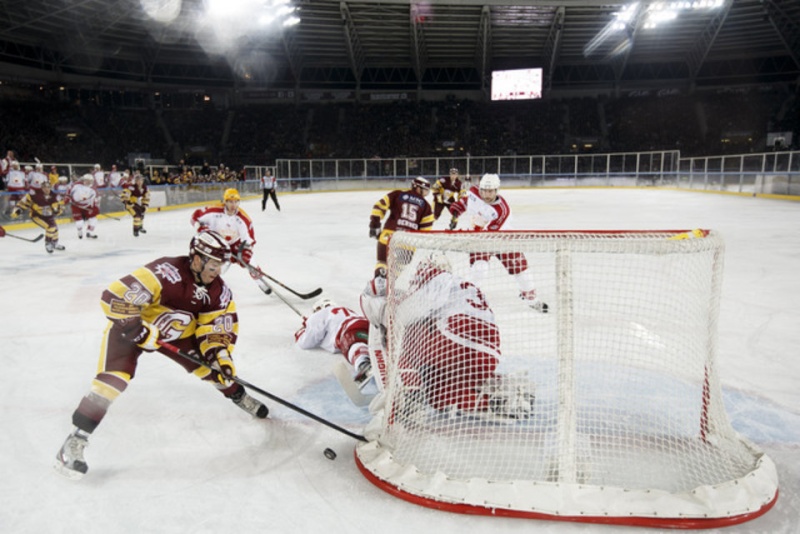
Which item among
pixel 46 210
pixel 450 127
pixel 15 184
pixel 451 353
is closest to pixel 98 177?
pixel 15 184

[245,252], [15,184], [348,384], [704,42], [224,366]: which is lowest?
[348,384]

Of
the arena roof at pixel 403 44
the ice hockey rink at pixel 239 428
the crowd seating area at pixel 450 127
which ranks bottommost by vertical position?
the ice hockey rink at pixel 239 428

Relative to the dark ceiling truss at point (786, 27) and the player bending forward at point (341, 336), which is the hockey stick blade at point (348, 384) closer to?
the player bending forward at point (341, 336)

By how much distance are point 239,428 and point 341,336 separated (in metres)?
1.05

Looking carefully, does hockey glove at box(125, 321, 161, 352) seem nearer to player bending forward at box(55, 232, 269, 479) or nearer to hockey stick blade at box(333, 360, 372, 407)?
player bending forward at box(55, 232, 269, 479)

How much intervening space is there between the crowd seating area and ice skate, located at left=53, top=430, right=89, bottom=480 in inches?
1247

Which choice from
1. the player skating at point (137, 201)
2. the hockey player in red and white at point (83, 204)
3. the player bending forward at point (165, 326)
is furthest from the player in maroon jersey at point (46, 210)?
the player bending forward at point (165, 326)

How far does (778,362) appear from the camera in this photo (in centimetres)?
395

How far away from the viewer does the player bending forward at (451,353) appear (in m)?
2.96

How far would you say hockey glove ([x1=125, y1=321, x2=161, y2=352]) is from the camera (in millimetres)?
2648

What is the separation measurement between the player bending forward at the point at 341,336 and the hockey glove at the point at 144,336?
1.14 m

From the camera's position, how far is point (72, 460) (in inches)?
104

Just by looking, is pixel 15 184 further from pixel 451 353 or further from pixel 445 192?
pixel 451 353

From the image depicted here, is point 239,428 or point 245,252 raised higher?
point 245,252
